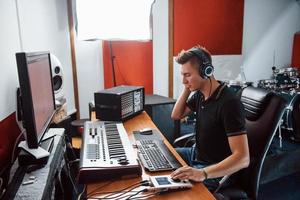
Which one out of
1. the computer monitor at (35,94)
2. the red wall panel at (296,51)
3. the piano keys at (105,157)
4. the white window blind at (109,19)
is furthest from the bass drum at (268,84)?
the computer monitor at (35,94)

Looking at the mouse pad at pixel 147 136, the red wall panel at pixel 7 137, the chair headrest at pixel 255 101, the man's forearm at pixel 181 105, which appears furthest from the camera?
the man's forearm at pixel 181 105

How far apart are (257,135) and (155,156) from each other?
58 cm

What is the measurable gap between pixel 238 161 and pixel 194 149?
1.68 feet

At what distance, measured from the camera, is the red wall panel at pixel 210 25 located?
3.25 m

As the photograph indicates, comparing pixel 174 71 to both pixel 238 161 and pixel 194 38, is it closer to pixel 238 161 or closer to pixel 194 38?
pixel 194 38

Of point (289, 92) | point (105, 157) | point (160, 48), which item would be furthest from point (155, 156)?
point (289, 92)

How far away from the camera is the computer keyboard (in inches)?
47.2

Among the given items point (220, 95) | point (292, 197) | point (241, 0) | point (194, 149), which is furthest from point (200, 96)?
point (241, 0)

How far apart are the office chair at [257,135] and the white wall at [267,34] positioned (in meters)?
2.31

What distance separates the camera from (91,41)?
9.42ft

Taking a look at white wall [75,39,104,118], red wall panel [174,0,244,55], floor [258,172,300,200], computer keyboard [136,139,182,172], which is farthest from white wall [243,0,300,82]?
computer keyboard [136,139,182,172]

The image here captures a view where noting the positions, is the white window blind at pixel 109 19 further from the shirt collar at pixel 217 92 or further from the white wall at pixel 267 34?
the white wall at pixel 267 34

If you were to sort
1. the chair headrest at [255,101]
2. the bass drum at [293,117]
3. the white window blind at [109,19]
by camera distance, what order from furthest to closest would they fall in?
the bass drum at [293,117], the white window blind at [109,19], the chair headrest at [255,101]

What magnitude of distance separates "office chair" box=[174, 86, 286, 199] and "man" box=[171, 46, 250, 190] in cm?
12
